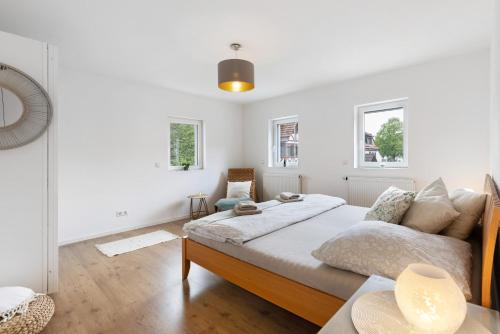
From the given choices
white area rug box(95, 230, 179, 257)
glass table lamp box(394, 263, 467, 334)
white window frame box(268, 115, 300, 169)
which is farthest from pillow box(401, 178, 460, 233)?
white window frame box(268, 115, 300, 169)

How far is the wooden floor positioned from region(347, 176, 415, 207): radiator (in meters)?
2.46

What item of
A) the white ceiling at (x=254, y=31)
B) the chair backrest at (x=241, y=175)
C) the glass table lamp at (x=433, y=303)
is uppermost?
the white ceiling at (x=254, y=31)

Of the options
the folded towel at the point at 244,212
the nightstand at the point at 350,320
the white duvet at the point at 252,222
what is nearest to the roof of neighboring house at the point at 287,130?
the white duvet at the point at 252,222

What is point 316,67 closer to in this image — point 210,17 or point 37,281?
point 210,17

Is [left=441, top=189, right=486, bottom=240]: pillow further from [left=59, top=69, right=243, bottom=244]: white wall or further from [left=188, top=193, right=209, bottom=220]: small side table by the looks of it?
[left=59, top=69, right=243, bottom=244]: white wall

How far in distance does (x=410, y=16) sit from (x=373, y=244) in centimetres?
209

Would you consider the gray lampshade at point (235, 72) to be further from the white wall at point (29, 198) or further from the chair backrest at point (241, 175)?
the chair backrest at point (241, 175)

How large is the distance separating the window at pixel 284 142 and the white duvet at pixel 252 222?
6.91ft

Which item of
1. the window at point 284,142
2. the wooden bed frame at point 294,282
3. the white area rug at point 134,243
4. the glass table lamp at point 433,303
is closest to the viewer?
the glass table lamp at point 433,303

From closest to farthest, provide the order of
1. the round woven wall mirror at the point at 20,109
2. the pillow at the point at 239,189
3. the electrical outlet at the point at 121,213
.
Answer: the round woven wall mirror at the point at 20,109, the electrical outlet at the point at 121,213, the pillow at the point at 239,189

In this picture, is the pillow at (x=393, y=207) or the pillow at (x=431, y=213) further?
the pillow at (x=393, y=207)

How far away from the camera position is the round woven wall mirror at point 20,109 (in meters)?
1.91

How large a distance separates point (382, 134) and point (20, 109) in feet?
14.0

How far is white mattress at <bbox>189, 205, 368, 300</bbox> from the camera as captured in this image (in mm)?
1362
